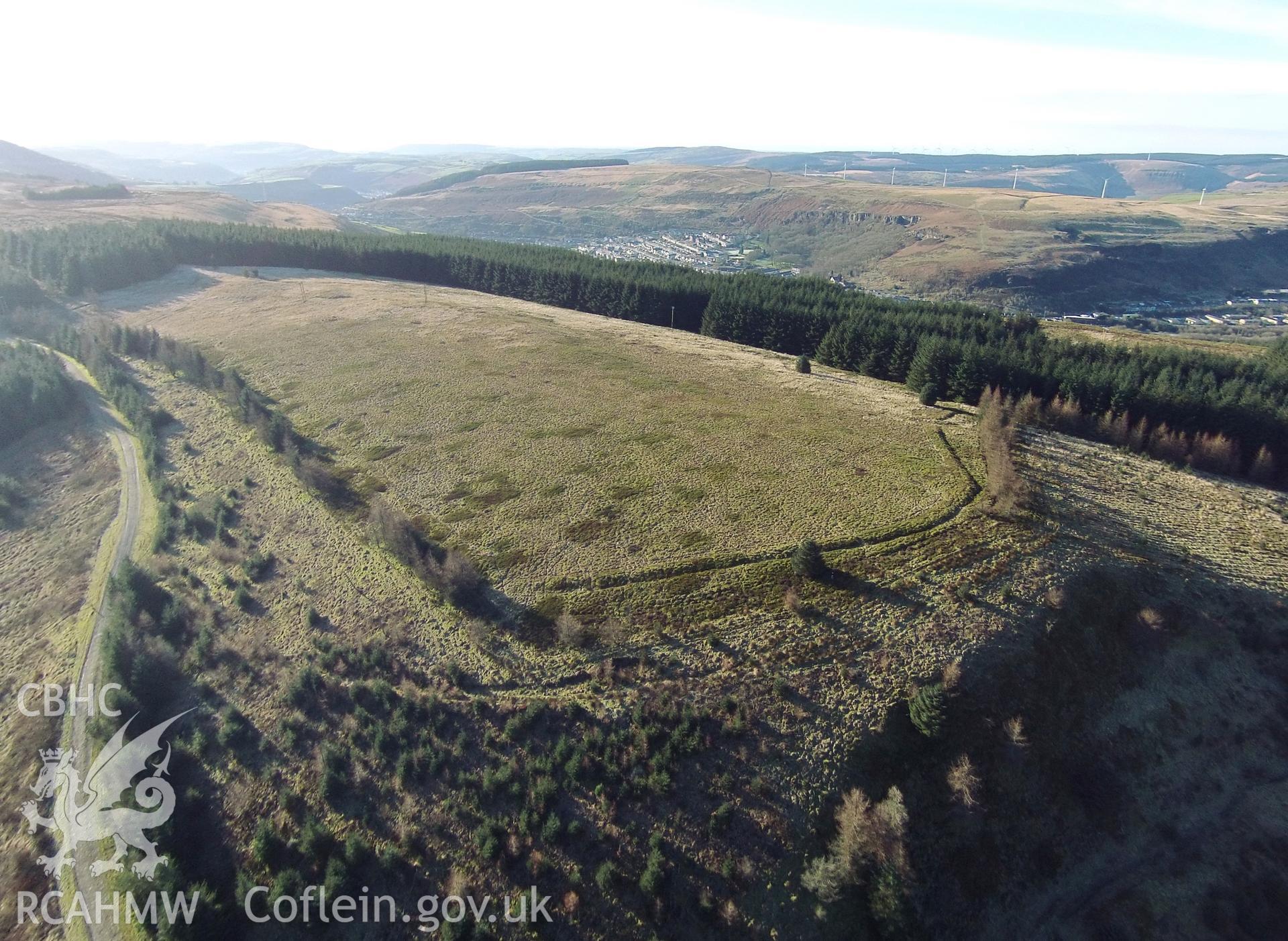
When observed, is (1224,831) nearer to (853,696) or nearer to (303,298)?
(853,696)

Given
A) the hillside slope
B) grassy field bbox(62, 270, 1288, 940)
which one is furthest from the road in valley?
the hillside slope

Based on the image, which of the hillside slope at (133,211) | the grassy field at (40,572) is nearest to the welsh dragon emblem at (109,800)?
the grassy field at (40,572)

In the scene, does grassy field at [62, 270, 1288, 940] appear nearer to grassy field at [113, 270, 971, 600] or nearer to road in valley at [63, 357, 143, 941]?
grassy field at [113, 270, 971, 600]

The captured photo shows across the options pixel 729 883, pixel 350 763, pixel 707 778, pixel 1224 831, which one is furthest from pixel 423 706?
pixel 1224 831

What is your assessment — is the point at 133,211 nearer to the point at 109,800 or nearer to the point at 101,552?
the point at 101,552

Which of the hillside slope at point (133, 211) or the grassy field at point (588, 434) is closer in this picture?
the grassy field at point (588, 434)

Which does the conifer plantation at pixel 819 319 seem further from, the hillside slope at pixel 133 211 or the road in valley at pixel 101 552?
the road in valley at pixel 101 552

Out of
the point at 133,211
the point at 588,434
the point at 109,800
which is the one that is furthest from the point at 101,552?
the point at 133,211

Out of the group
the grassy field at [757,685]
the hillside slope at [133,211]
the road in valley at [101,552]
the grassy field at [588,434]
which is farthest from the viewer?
the hillside slope at [133,211]
